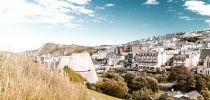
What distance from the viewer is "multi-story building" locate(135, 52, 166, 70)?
63.1 meters

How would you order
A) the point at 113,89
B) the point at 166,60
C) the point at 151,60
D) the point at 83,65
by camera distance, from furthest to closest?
1. the point at 166,60
2. the point at 151,60
3. the point at 83,65
4. the point at 113,89

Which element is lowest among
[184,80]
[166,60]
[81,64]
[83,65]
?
[184,80]

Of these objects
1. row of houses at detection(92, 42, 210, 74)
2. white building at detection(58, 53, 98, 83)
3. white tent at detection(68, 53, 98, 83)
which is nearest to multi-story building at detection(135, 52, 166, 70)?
row of houses at detection(92, 42, 210, 74)

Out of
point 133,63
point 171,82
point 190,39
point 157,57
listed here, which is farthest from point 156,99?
point 190,39

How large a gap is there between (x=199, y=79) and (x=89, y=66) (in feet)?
58.9

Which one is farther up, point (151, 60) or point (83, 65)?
point (83, 65)

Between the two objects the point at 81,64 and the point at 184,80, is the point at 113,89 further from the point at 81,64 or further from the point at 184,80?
A: the point at 184,80

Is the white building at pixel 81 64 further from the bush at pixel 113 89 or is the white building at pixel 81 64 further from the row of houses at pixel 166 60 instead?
the row of houses at pixel 166 60

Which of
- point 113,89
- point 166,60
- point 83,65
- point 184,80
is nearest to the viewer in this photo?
point 113,89

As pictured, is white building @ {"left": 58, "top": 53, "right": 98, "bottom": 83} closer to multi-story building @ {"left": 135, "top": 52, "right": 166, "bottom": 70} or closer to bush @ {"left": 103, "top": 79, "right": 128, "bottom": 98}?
bush @ {"left": 103, "top": 79, "right": 128, "bottom": 98}

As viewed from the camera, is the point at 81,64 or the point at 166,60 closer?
the point at 81,64

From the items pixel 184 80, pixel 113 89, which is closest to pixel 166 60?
pixel 184 80

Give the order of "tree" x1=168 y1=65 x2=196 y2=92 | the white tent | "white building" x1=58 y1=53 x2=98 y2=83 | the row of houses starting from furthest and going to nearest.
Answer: the row of houses
"tree" x1=168 y1=65 x2=196 y2=92
the white tent
"white building" x1=58 y1=53 x2=98 y2=83

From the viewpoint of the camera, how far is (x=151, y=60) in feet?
211
